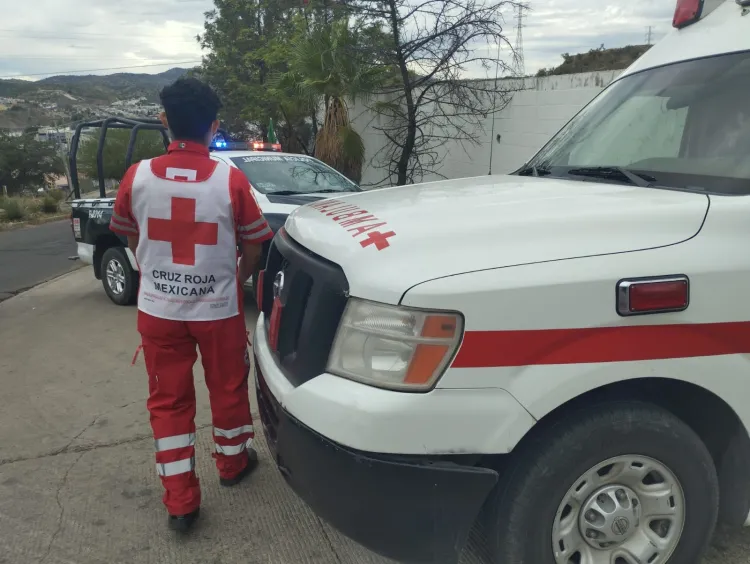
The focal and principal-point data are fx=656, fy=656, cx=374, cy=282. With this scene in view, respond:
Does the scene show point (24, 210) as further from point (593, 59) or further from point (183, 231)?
point (183, 231)

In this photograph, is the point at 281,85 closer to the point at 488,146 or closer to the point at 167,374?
the point at 488,146

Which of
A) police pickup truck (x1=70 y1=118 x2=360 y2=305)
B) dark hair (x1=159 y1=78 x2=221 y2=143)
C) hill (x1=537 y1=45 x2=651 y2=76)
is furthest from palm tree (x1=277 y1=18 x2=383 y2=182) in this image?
dark hair (x1=159 y1=78 x2=221 y2=143)

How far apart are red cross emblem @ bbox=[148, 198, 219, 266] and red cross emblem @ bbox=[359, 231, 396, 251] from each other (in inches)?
35.7

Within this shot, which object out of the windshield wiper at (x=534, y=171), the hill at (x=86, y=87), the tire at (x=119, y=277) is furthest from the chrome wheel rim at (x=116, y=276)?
the hill at (x=86, y=87)

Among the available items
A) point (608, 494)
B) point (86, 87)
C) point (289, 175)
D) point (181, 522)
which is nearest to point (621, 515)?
point (608, 494)

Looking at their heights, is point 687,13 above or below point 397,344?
above

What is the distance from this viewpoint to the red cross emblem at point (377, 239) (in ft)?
6.95

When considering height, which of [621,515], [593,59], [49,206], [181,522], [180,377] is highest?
[593,59]

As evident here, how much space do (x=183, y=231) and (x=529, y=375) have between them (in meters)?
1.61

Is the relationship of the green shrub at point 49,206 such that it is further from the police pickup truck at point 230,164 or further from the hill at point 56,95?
the hill at point 56,95

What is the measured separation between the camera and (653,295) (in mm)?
1981

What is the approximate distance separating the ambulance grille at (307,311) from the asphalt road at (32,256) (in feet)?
24.7

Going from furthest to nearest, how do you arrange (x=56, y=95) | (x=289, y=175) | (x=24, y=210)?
(x=56, y=95) → (x=24, y=210) → (x=289, y=175)

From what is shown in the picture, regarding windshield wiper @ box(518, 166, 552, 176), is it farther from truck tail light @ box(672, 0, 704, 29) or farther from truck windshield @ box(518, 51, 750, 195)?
truck tail light @ box(672, 0, 704, 29)
